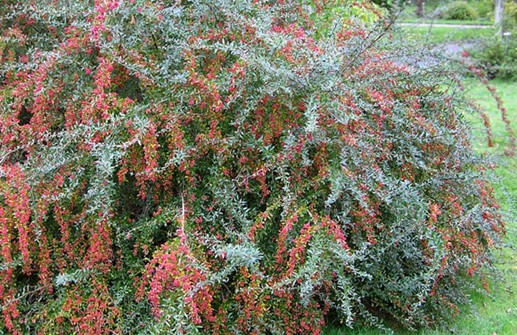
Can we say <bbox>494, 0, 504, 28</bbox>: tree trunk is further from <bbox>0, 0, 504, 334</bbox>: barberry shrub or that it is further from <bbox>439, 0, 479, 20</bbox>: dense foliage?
<bbox>0, 0, 504, 334</bbox>: barberry shrub

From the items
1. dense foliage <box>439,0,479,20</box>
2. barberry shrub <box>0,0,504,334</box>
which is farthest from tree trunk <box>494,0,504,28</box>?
barberry shrub <box>0,0,504,334</box>

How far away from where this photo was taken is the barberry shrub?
2.44 meters

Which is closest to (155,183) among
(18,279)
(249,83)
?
(249,83)

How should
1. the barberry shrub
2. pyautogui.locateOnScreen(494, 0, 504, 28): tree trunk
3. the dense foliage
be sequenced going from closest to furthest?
the barberry shrub, pyautogui.locateOnScreen(494, 0, 504, 28): tree trunk, the dense foliage

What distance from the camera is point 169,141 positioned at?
8.64 feet

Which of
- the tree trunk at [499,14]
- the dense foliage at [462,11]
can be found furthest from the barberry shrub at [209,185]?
the dense foliage at [462,11]

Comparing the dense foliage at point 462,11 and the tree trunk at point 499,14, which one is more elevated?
the tree trunk at point 499,14

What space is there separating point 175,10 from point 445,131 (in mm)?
1661

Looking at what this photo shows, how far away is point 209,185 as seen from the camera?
263 cm

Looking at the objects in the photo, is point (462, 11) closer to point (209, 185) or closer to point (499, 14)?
point (499, 14)

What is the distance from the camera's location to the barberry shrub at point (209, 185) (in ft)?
8.01

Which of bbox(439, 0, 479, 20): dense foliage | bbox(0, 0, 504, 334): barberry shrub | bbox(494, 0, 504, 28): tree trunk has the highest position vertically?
bbox(0, 0, 504, 334): barberry shrub

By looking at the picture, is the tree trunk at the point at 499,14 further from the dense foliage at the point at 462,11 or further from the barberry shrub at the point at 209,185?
the barberry shrub at the point at 209,185

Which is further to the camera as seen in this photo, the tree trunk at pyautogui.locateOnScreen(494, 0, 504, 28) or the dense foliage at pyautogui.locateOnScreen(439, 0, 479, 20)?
the dense foliage at pyautogui.locateOnScreen(439, 0, 479, 20)
